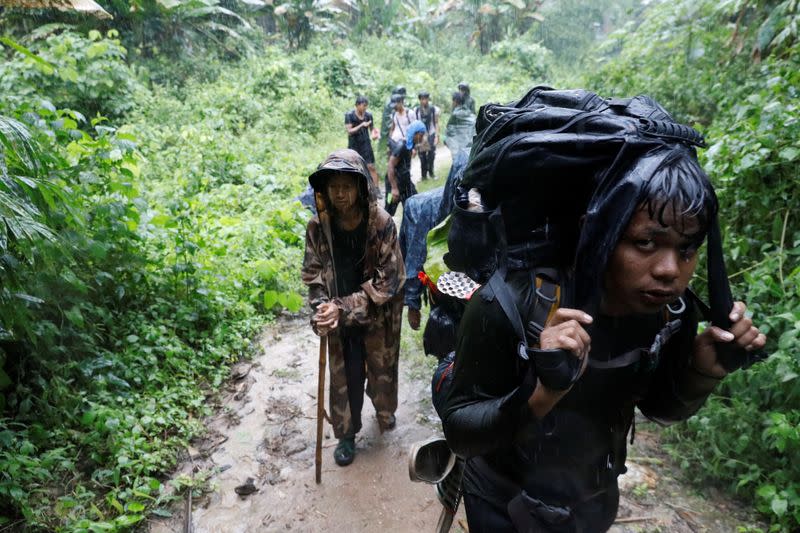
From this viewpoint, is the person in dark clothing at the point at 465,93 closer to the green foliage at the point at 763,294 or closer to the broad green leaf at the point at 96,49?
the green foliage at the point at 763,294

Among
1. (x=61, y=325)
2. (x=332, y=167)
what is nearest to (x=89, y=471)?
(x=61, y=325)

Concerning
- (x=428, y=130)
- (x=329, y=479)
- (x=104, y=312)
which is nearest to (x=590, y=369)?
(x=329, y=479)

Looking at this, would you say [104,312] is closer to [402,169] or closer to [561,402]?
[561,402]

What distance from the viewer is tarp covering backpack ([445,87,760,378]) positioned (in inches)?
48.4

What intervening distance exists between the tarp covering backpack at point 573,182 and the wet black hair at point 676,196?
2 centimetres

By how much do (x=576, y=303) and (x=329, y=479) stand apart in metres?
3.06

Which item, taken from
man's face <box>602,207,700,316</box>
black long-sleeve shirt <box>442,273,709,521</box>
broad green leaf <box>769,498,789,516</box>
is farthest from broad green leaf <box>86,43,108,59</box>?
broad green leaf <box>769,498,789,516</box>

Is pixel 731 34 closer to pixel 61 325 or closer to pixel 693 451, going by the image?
pixel 693 451

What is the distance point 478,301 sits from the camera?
1412mm

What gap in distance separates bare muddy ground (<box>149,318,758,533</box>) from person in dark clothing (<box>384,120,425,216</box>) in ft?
13.4

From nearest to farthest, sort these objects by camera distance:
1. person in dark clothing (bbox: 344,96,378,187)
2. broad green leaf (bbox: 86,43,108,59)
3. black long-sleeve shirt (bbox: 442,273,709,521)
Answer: black long-sleeve shirt (bbox: 442,273,709,521), person in dark clothing (bbox: 344,96,378,187), broad green leaf (bbox: 86,43,108,59)

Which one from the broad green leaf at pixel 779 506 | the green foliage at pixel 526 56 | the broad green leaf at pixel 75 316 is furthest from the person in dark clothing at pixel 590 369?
the green foliage at pixel 526 56

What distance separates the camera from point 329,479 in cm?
386

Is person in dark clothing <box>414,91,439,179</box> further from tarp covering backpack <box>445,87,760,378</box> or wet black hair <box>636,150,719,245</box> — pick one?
A: wet black hair <box>636,150,719,245</box>
